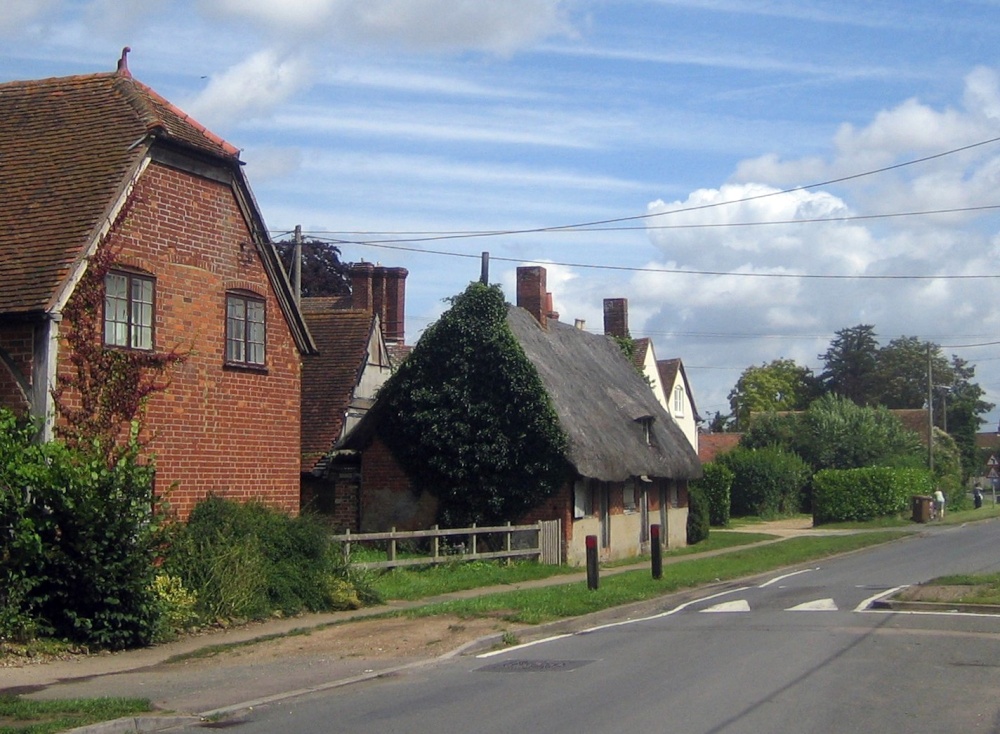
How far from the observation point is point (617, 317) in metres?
47.5

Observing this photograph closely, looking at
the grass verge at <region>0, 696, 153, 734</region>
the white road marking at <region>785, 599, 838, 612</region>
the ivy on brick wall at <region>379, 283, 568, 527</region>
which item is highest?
the ivy on brick wall at <region>379, 283, 568, 527</region>

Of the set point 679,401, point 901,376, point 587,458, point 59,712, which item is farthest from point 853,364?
point 59,712

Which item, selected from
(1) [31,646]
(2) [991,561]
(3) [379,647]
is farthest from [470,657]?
(2) [991,561]

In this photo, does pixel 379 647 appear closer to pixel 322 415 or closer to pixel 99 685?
pixel 99 685

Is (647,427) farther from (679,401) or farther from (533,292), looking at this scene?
(679,401)

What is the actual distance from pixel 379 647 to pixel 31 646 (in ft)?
12.9

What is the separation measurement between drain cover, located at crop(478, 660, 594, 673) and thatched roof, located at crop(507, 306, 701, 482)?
1437 centimetres

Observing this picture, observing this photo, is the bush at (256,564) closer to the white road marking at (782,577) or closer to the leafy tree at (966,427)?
→ the white road marking at (782,577)

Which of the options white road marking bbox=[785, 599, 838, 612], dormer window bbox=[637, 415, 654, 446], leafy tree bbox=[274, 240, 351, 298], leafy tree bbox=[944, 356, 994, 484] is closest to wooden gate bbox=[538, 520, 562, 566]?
dormer window bbox=[637, 415, 654, 446]

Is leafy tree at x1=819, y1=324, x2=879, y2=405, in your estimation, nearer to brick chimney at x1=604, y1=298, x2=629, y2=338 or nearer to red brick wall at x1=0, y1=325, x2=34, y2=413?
brick chimney at x1=604, y1=298, x2=629, y2=338

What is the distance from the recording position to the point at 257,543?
17312 mm

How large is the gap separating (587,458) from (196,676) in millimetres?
16602

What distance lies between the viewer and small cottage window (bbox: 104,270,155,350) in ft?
58.3

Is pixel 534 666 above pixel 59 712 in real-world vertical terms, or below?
below
